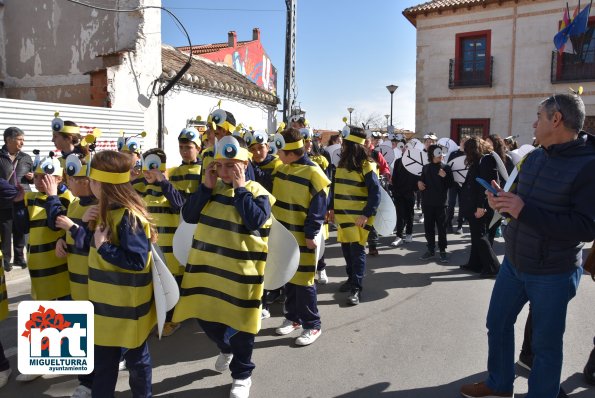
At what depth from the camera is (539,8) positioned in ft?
60.2

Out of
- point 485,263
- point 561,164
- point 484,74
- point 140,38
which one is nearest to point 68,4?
point 140,38

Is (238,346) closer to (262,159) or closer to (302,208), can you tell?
(302,208)

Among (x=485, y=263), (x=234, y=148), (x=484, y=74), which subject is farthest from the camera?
(x=484, y=74)

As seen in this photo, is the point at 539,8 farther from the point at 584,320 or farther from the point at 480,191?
the point at 584,320

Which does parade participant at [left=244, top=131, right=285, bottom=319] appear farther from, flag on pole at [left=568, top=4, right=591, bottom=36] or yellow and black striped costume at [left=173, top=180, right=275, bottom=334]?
flag on pole at [left=568, top=4, right=591, bottom=36]

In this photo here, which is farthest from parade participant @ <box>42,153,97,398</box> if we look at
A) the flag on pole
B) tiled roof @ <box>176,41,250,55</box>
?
tiled roof @ <box>176,41,250,55</box>

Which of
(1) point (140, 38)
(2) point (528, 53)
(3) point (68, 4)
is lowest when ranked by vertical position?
(1) point (140, 38)

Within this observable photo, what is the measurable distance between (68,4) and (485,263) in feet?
30.7

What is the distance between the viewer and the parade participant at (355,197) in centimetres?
520

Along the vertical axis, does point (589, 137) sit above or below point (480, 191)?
above

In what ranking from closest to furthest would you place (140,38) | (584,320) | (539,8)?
1. (584,320)
2. (140,38)
3. (539,8)

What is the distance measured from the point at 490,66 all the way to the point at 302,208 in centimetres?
1806

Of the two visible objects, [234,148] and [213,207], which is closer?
[234,148]

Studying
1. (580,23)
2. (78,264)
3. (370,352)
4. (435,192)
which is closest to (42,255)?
(78,264)
